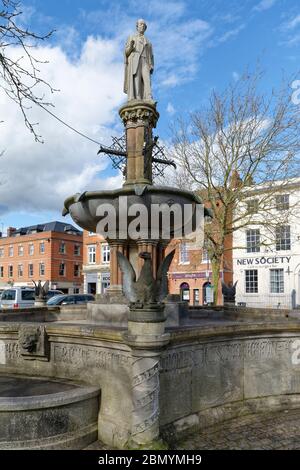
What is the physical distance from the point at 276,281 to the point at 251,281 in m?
2.21

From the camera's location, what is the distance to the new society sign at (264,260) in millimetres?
30656

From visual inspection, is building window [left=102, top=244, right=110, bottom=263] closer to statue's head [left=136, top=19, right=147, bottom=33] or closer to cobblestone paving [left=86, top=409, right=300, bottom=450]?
statue's head [left=136, top=19, right=147, bottom=33]

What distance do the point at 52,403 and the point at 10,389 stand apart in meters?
0.86

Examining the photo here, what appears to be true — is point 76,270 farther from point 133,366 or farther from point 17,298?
point 133,366

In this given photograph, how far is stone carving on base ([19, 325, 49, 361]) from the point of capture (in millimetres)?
5316

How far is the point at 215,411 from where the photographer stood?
5145mm

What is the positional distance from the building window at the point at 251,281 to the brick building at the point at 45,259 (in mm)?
27205

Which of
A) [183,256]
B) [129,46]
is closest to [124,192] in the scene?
[129,46]

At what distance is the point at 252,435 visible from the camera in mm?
4707

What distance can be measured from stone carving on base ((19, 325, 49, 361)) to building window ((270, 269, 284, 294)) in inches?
1104

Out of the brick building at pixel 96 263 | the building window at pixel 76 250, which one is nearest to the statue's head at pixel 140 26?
the brick building at pixel 96 263

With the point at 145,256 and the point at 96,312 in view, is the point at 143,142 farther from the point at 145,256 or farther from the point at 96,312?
the point at 145,256

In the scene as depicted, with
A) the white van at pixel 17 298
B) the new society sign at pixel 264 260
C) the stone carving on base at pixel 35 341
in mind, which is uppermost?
the new society sign at pixel 264 260

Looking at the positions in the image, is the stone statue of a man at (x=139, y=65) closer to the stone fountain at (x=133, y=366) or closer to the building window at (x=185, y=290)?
the stone fountain at (x=133, y=366)
